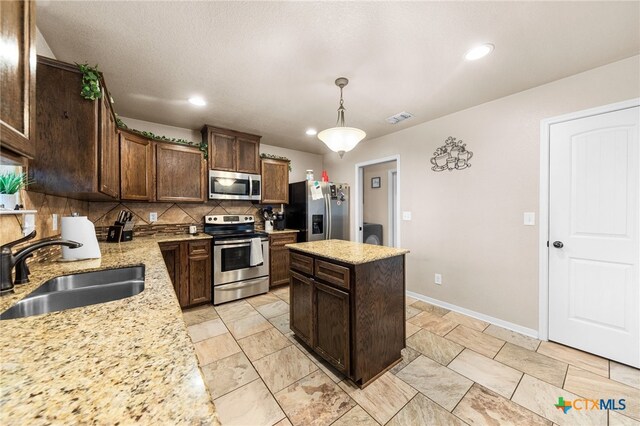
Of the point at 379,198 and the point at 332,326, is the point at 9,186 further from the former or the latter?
the point at 379,198

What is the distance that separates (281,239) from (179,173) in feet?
5.44

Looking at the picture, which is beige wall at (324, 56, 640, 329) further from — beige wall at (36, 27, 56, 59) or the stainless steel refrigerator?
beige wall at (36, 27, 56, 59)

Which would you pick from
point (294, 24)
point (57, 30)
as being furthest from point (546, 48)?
point (57, 30)

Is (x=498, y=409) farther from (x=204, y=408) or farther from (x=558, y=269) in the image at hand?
(x=204, y=408)

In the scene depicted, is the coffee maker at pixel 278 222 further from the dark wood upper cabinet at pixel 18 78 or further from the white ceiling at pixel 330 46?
the dark wood upper cabinet at pixel 18 78

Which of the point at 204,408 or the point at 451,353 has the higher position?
the point at 204,408

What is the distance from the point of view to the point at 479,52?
183cm

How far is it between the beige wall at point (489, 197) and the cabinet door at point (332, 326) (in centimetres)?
187

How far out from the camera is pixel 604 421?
1458mm

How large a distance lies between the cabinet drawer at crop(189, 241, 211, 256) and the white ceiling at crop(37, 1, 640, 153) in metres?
1.64

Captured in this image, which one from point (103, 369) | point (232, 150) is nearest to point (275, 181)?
point (232, 150)

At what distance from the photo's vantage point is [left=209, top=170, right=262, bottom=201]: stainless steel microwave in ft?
11.3

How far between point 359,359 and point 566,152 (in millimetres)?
2522

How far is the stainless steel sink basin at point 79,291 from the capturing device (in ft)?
3.42
